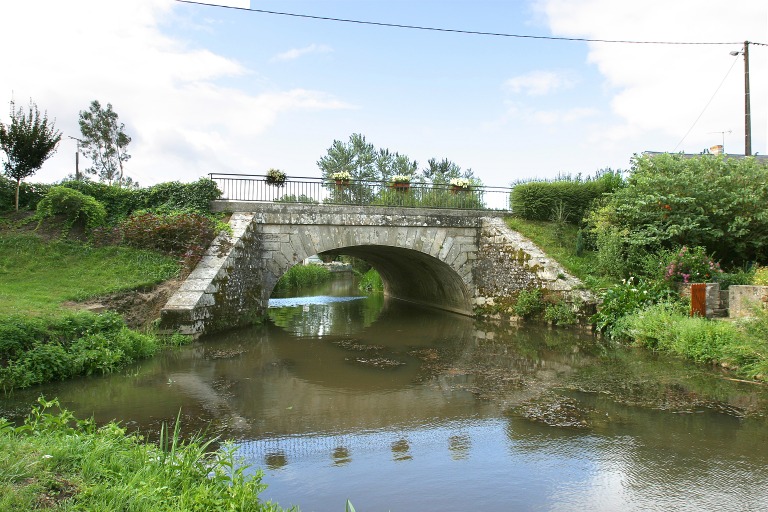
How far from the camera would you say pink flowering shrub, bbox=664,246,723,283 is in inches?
Result: 457

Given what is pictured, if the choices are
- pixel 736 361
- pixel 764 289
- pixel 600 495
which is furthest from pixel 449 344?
pixel 600 495

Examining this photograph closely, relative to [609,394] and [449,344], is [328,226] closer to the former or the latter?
[449,344]

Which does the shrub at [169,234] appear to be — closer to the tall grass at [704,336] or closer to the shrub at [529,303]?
the shrub at [529,303]

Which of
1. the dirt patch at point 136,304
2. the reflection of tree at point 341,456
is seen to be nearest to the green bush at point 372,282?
the dirt patch at point 136,304

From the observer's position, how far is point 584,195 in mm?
16312

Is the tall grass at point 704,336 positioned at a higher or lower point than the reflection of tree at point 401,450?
higher

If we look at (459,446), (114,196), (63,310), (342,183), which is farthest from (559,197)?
(63,310)

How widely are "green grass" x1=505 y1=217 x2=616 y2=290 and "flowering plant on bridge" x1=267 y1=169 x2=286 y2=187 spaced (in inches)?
265

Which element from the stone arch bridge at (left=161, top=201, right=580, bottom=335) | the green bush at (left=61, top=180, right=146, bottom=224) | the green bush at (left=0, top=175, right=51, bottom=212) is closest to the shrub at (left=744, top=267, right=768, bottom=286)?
the stone arch bridge at (left=161, top=201, right=580, bottom=335)

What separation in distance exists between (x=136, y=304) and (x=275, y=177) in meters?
5.30

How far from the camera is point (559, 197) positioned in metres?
16.3

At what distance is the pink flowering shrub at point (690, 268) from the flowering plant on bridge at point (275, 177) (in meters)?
9.70

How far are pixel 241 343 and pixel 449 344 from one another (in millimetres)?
4348

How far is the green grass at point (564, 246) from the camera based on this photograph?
1310 cm
